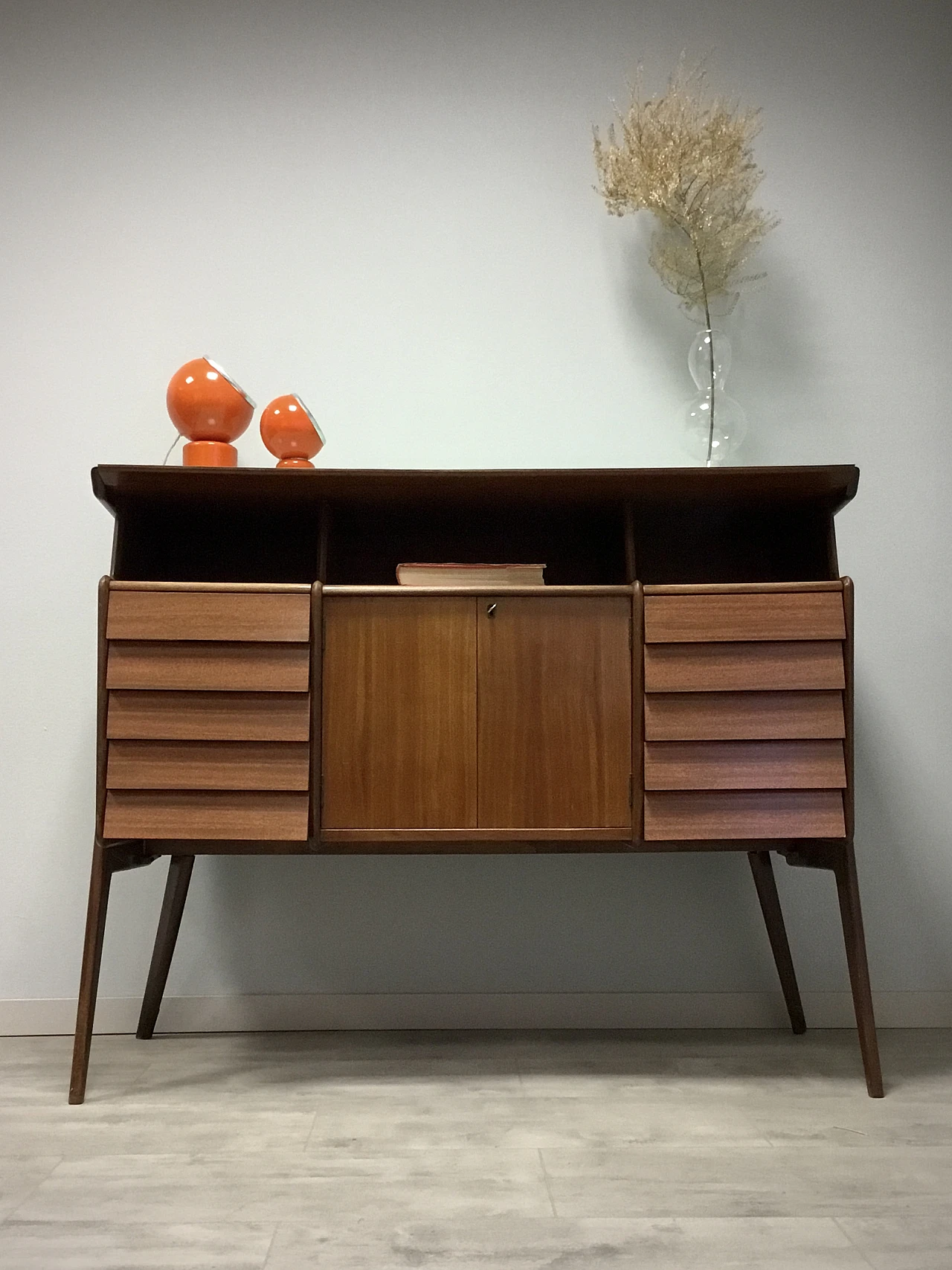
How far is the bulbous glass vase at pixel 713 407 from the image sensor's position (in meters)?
1.97

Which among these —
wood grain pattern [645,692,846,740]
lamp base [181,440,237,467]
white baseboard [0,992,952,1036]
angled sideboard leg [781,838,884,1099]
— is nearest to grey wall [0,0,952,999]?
white baseboard [0,992,952,1036]

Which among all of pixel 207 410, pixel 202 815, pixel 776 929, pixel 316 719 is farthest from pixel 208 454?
pixel 776 929

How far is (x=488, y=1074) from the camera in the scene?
1.66 m

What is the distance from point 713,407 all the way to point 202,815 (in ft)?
4.09

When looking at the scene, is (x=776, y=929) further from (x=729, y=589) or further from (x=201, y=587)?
(x=201, y=587)

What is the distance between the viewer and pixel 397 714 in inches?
61.9

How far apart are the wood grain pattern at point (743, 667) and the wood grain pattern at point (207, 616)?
57cm

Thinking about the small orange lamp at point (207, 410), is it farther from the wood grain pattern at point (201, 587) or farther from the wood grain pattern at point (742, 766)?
the wood grain pattern at point (742, 766)

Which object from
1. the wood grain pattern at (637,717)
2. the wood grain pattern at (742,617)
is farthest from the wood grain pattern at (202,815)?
the wood grain pattern at (742,617)

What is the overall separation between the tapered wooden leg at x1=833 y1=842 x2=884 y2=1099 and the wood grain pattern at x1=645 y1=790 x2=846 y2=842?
76 millimetres

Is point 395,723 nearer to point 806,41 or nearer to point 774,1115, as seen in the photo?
point 774,1115

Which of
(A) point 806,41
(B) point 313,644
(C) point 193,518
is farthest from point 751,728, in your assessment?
(A) point 806,41

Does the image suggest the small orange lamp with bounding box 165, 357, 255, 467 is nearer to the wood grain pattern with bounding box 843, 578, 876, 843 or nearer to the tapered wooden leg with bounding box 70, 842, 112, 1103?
the tapered wooden leg with bounding box 70, 842, 112, 1103

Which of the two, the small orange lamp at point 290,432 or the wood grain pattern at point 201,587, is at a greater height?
the small orange lamp at point 290,432
